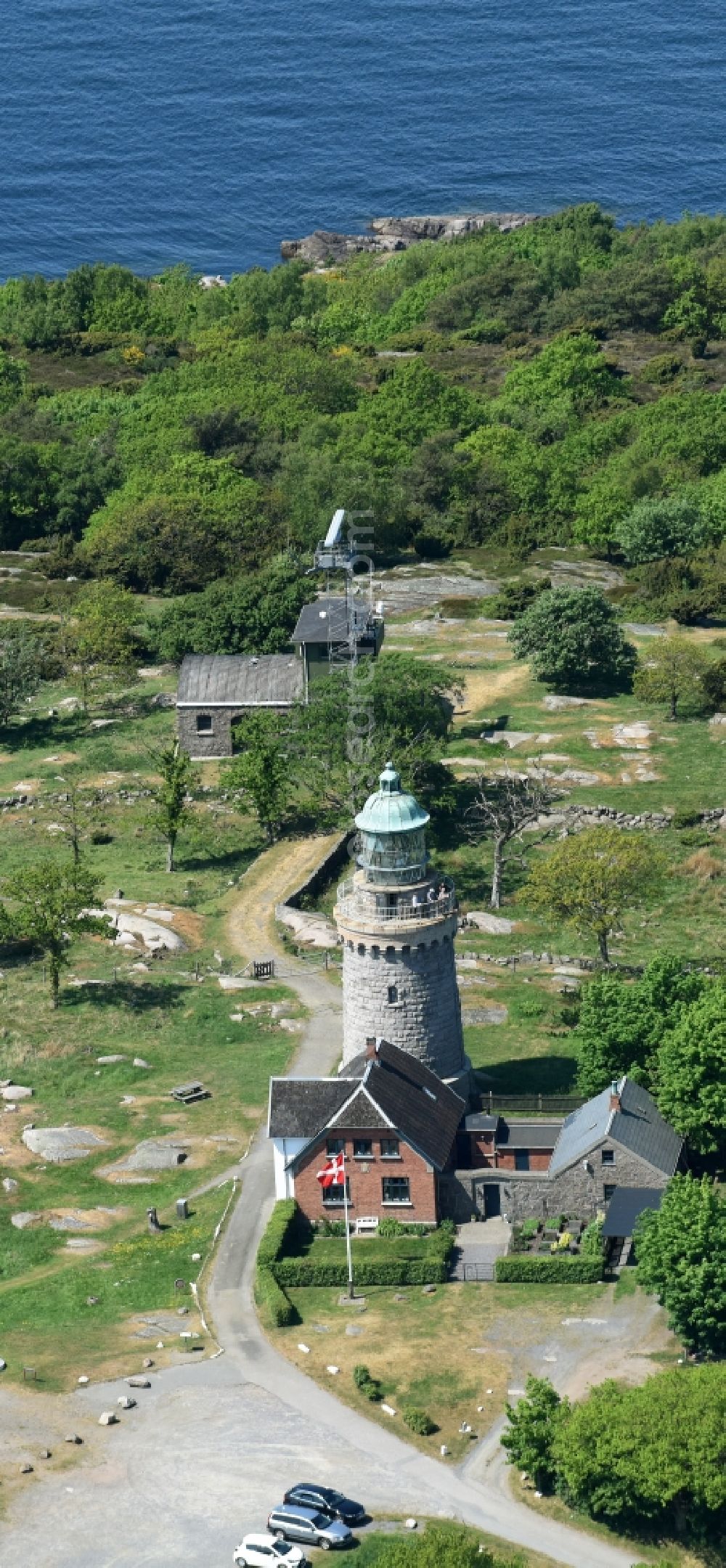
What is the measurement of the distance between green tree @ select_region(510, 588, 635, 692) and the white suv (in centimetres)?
7121

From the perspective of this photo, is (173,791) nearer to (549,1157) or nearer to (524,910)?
(524,910)

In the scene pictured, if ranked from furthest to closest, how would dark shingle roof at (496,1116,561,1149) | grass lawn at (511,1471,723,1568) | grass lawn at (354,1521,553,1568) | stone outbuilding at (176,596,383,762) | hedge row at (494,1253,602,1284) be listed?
1. stone outbuilding at (176,596,383,762)
2. dark shingle roof at (496,1116,561,1149)
3. hedge row at (494,1253,602,1284)
4. grass lawn at (511,1471,723,1568)
5. grass lawn at (354,1521,553,1568)

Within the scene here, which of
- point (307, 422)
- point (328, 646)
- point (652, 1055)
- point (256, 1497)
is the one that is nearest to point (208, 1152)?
point (652, 1055)

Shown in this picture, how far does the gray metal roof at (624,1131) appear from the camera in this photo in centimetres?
7894

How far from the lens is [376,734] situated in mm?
113688

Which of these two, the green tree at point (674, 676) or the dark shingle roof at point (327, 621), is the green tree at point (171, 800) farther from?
the green tree at point (674, 676)

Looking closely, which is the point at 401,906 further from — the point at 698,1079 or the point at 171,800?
the point at 171,800

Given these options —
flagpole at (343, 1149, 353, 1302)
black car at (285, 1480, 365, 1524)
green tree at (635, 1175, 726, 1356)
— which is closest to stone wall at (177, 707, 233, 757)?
flagpole at (343, 1149, 353, 1302)

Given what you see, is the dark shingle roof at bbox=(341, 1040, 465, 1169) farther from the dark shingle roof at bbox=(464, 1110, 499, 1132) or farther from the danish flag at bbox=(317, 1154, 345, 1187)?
the danish flag at bbox=(317, 1154, 345, 1187)

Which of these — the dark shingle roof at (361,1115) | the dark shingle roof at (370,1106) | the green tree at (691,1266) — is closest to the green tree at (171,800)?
the dark shingle roof at (370,1106)

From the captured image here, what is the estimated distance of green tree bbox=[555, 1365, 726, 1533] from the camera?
6456cm

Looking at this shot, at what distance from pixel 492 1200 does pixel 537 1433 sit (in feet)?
50.8

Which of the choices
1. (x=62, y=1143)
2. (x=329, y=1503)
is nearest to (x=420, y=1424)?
(x=329, y=1503)

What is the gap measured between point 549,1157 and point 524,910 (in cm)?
2549
